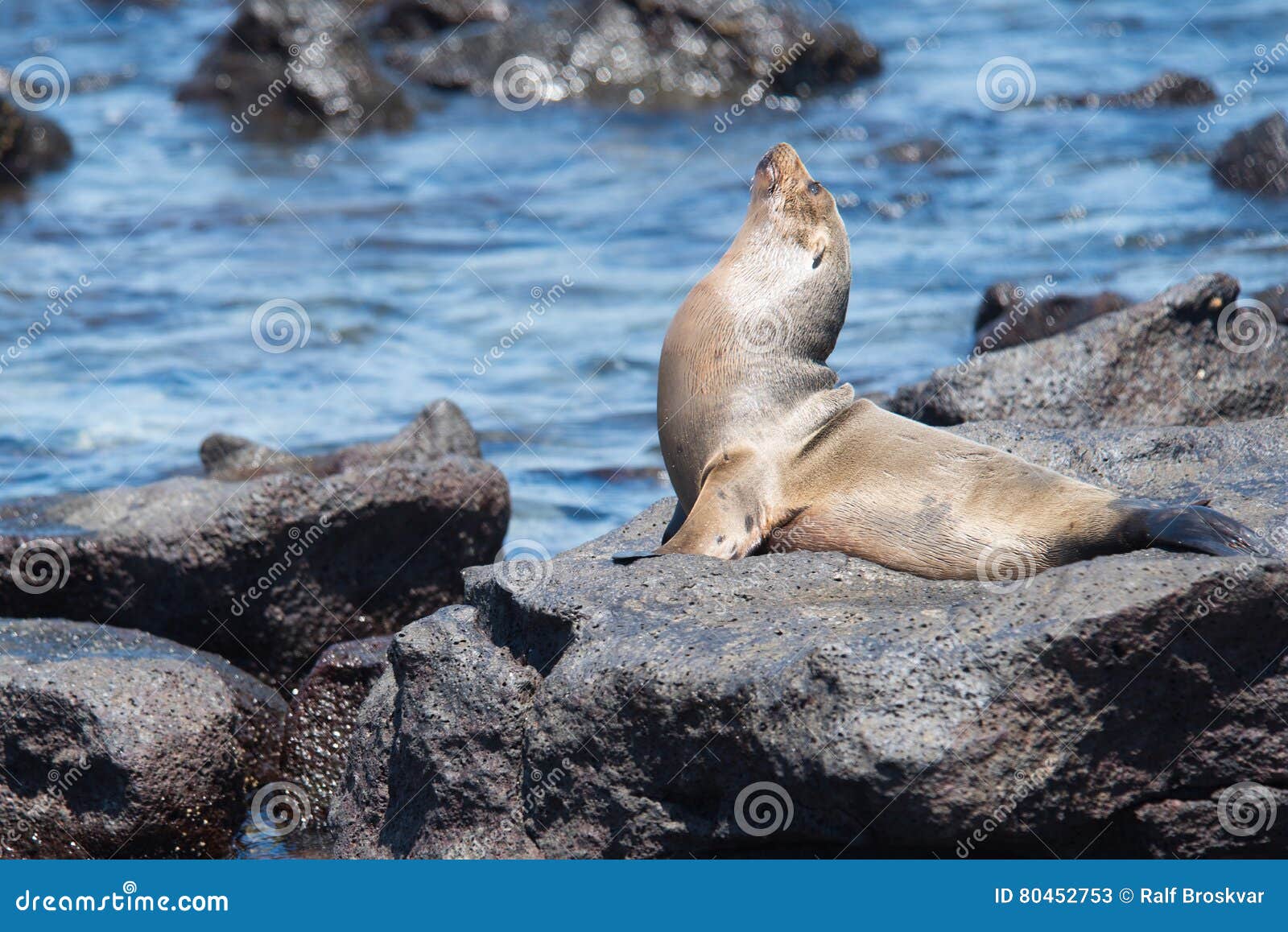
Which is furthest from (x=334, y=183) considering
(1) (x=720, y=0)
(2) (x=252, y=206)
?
(1) (x=720, y=0)

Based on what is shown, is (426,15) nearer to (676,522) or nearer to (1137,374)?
(1137,374)

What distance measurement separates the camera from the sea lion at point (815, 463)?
513cm

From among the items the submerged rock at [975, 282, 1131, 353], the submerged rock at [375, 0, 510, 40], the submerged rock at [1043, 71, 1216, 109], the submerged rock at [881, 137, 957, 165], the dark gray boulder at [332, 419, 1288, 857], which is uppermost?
the submerged rock at [1043, 71, 1216, 109]

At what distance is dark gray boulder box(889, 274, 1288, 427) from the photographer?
8.80 metres

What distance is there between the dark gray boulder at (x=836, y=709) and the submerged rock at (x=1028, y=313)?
666 centimetres

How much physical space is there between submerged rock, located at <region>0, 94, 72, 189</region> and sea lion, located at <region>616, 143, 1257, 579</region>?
17.7 m

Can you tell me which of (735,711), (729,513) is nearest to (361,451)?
(729,513)

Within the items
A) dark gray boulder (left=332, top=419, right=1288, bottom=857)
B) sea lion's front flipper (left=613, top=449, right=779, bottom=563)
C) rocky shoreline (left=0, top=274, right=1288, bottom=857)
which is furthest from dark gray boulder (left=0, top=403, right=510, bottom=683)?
sea lion's front flipper (left=613, top=449, right=779, bottom=563)

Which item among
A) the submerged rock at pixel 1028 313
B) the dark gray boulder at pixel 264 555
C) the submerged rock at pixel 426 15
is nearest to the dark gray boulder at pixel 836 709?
the dark gray boulder at pixel 264 555

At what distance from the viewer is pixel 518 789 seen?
496 centimetres

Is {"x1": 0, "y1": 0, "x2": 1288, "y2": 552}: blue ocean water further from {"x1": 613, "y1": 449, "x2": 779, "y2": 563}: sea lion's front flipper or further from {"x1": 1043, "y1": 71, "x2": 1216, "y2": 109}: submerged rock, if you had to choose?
{"x1": 613, "y1": 449, "x2": 779, "y2": 563}: sea lion's front flipper

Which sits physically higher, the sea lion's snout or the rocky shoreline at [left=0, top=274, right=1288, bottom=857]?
the sea lion's snout

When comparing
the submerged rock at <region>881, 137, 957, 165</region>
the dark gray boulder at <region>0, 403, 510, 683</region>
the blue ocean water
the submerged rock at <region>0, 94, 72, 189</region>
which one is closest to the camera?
the dark gray boulder at <region>0, 403, 510, 683</region>

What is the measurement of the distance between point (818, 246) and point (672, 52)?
17.7m
